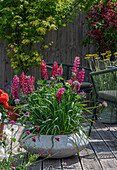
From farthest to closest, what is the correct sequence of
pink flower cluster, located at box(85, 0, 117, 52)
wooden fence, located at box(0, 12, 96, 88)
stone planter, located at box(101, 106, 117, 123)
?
wooden fence, located at box(0, 12, 96, 88), pink flower cluster, located at box(85, 0, 117, 52), stone planter, located at box(101, 106, 117, 123)

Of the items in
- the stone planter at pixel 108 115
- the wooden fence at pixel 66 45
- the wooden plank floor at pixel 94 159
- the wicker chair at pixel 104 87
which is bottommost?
the wooden plank floor at pixel 94 159

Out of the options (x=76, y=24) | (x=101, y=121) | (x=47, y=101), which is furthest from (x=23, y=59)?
(x=47, y=101)

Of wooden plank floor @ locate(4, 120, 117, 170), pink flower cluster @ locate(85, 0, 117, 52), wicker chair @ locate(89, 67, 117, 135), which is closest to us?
wooden plank floor @ locate(4, 120, 117, 170)

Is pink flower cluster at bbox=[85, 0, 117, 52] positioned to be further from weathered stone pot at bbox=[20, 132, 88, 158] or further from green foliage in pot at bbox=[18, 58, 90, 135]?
weathered stone pot at bbox=[20, 132, 88, 158]

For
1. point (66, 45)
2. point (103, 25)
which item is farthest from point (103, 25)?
point (66, 45)

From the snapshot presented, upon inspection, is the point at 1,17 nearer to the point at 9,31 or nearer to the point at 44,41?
the point at 9,31

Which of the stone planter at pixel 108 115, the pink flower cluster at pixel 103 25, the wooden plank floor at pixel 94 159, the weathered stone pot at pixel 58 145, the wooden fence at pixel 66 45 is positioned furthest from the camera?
the wooden fence at pixel 66 45

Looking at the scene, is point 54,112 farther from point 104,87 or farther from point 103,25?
point 103,25

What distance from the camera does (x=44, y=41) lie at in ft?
17.3

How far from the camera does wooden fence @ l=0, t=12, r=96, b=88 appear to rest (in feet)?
17.5

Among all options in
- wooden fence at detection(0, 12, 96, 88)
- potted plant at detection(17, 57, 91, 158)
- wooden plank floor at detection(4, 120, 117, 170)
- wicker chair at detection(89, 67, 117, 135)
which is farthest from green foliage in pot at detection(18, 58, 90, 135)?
wooden fence at detection(0, 12, 96, 88)

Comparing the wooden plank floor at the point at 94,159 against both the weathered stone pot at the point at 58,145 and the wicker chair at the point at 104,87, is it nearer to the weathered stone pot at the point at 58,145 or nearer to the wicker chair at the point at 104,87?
the weathered stone pot at the point at 58,145

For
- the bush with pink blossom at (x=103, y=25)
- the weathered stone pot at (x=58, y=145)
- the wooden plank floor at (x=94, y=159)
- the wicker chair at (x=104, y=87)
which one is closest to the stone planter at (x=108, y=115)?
the wicker chair at (x=104, y=87)

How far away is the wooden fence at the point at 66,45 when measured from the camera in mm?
5320
